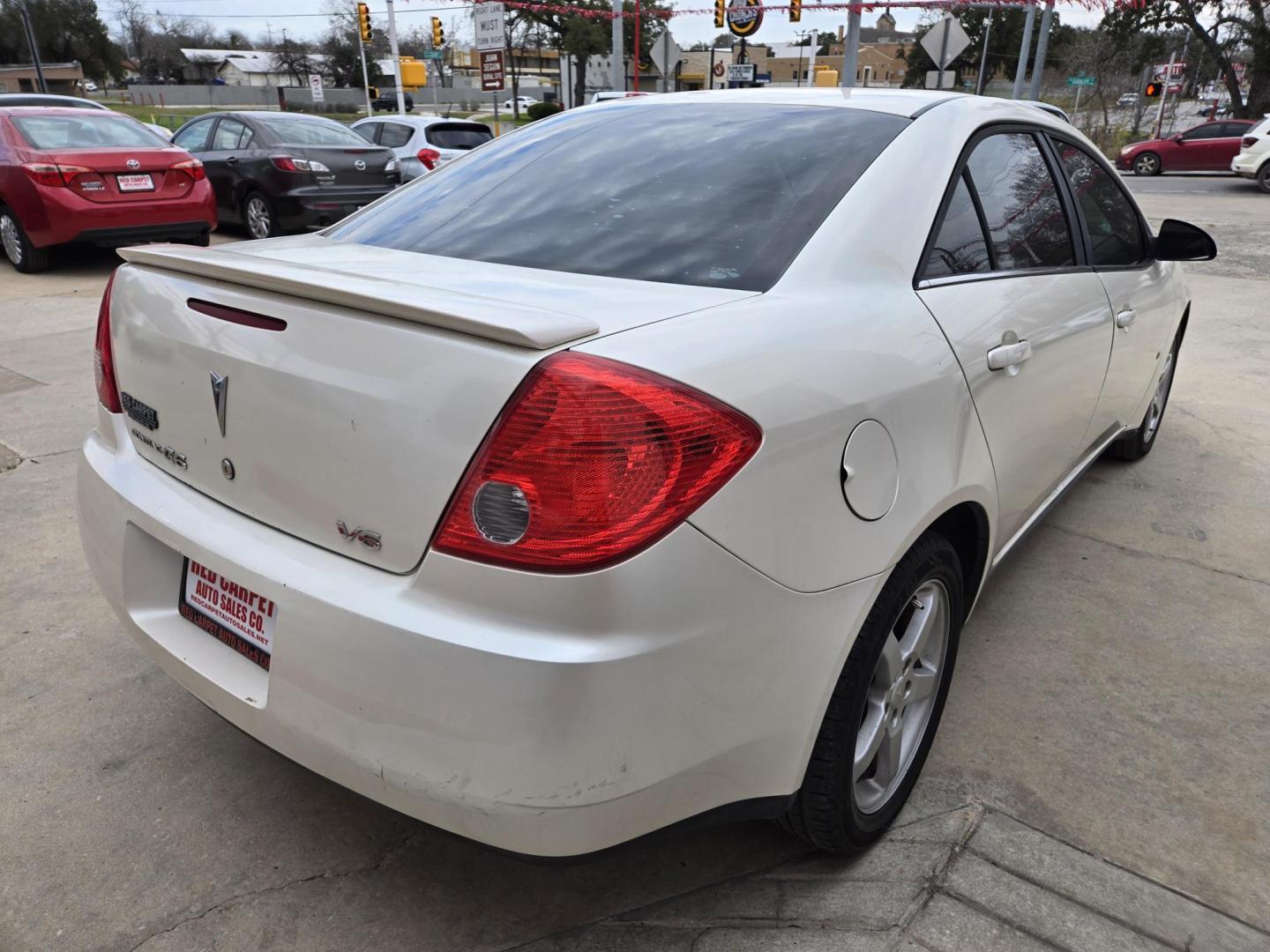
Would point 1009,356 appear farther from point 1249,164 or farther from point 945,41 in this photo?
point 1249,164

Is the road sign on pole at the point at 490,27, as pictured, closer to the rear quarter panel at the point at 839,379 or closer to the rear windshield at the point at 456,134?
the rear windshield at the point at 456,134

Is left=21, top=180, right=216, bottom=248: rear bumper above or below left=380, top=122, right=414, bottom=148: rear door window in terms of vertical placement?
below

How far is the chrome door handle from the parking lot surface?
969mm

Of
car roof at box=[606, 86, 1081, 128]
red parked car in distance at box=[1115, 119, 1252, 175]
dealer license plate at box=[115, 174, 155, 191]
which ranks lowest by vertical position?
red parked car in distance at box=[1115, 119, 1252, 175]

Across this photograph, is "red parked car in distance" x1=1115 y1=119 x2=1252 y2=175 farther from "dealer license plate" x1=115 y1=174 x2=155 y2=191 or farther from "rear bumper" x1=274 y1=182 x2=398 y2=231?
"dealer license plate" x1=115 y1=174 x2=155 y2=191

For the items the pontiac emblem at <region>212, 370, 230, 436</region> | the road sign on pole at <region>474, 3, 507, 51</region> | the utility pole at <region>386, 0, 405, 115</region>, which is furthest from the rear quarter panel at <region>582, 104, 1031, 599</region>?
the utility pole at <region>386, 0, 405, 115</region>

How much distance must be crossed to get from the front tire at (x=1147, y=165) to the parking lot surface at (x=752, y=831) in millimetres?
25082

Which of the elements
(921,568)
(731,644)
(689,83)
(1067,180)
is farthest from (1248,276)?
(689,83)

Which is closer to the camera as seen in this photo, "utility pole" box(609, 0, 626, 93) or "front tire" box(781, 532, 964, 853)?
"front tire" box(781, 532, 964, 853)

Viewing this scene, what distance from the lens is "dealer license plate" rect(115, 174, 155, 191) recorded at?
27.0 feet

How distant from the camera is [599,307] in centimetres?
158

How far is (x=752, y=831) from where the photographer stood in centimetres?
206

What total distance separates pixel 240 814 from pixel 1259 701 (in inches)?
106

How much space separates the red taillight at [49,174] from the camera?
26.0 ft
